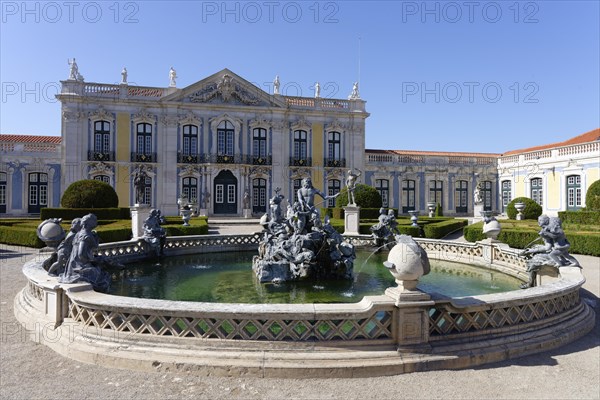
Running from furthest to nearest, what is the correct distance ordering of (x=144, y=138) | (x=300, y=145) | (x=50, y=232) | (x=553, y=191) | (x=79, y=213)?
(x=300, y=145) < (x=144, y=138) < (x=553, y=191) < (x=79, y=213) < (x=50, y=232)

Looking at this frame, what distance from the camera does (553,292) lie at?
17.0ft

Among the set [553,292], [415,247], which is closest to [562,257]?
[553,292]

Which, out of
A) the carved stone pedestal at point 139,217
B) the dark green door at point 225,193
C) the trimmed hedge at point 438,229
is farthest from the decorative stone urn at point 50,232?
the dark green door at point 225,193

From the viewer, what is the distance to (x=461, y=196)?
35.1 meters

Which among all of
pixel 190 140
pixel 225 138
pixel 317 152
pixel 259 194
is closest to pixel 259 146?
pixel 225 138

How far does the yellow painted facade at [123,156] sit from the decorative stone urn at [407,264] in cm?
2868

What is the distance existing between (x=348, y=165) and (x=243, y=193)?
8861 mm

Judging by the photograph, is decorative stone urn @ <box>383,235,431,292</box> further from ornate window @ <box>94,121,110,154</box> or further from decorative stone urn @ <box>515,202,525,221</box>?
ornate window @ <box>94,121,110,154</box>

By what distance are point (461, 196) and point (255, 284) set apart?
101 feet

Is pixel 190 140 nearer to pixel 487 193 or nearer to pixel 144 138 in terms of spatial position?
pixel 144 138

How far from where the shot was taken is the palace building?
28312 millimetres

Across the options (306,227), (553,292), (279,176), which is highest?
(279,176)

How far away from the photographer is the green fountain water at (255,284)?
24.0 feet

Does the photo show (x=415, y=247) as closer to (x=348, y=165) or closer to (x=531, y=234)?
(x=531, y=234)
